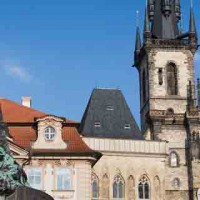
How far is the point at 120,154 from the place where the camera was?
132 feet

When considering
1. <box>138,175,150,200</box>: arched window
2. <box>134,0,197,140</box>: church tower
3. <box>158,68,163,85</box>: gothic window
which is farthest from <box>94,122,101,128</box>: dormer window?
<box>158,68,163,85</box>: gothic window

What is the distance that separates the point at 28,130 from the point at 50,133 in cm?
120

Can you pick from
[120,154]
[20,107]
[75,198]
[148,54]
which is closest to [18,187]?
[75,198]

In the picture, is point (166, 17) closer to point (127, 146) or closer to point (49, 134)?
point (127, 146)

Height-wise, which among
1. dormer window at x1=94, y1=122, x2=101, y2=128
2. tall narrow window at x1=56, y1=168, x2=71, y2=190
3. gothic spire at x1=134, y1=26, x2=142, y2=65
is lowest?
tall narrow window at x1=56, y1=168, x2=71, y2=190

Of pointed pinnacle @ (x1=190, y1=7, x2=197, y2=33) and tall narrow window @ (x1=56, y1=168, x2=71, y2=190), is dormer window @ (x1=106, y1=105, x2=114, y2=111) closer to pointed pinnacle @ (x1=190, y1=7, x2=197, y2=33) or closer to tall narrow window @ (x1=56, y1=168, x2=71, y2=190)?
tall narrow window @ (x1=56, y1=168, x2=71, y2=190)

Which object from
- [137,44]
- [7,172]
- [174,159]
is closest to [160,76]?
[137,44]

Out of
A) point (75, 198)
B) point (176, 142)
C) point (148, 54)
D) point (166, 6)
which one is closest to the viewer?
point (75, 198)

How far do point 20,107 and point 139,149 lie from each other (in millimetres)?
8179

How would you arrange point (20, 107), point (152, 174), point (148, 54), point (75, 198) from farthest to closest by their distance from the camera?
point (148, 54)
point (152, 174)
point (20, 107)
point (75, 198)

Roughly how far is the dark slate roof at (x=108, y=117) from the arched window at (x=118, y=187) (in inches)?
130

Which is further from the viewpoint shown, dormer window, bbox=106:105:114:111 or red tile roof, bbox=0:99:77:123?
dormer window, bbox=106:105:114:111

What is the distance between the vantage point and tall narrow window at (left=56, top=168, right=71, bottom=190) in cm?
3294

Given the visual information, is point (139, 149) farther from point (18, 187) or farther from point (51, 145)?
point (18, 187)
